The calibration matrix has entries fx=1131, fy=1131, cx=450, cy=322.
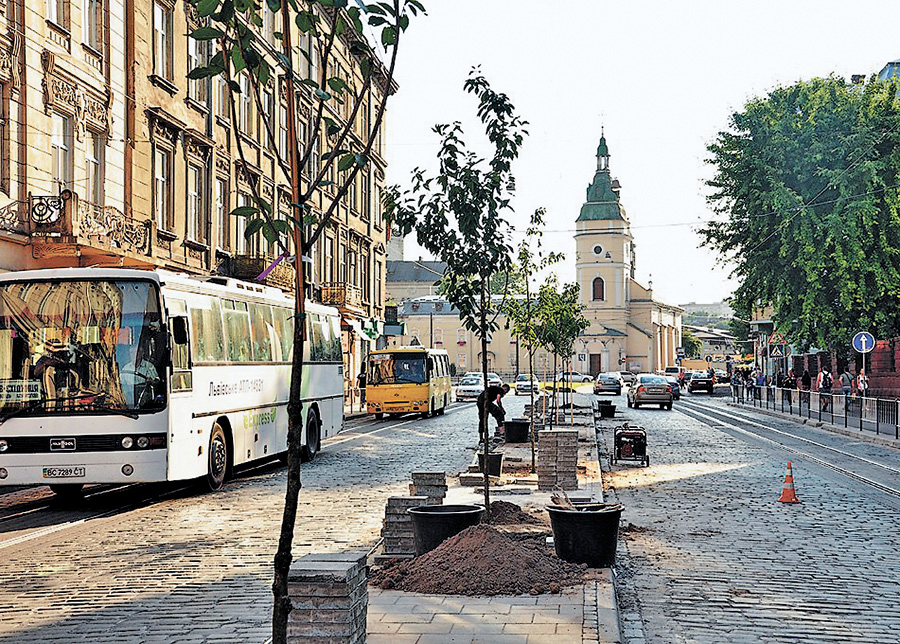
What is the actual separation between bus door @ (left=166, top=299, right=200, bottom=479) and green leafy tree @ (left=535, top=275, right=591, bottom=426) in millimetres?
18587

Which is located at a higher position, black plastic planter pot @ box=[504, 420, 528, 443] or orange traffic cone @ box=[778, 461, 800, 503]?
black plastic planter pot @ box=[504, 420, 528, 443]

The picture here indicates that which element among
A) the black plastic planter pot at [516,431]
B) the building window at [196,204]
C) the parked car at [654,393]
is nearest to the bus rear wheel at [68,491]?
the black plastic planter pot at [516,431]

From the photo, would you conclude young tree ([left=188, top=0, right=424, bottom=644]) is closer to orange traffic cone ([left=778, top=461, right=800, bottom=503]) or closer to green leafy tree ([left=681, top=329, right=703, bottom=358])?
orange traffic cone ([left=778, top=461, right=800, bottom=503])

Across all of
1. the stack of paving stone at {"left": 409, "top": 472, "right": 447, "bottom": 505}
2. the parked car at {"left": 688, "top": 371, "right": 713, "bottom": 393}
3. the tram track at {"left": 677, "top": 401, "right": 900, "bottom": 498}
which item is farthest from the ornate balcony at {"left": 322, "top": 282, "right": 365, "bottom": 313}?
the stack of paving stone at {"left": 409, "top": 472, "right": 447, "bottom": 505}

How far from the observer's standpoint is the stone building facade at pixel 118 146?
934 inches

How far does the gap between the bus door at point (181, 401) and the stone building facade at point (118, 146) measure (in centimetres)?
220

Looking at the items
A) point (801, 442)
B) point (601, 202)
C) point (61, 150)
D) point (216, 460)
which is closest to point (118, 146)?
point (61, 150)

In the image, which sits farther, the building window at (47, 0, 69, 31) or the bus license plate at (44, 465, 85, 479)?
the building window at (47, 0, 69, 31)

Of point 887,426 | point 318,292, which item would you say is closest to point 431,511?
point 887,426

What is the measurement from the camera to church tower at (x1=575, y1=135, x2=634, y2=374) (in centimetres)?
13012

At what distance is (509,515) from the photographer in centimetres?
1277

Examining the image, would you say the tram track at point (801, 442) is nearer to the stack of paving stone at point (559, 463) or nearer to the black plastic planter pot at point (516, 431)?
the stack of paving stone at point (559, 463)

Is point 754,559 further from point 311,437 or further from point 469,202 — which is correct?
point 311,437

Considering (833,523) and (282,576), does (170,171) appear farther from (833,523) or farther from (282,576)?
(282,576)
